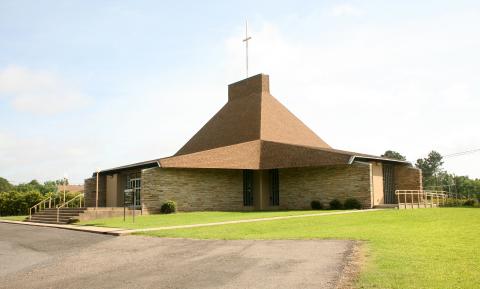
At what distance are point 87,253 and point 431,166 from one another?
314 ft

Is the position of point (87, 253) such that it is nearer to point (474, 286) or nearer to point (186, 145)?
point (474, 286)

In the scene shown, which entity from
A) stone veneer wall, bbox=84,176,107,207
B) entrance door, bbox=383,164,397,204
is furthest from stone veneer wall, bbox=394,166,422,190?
stone veneer wall, bbox=84,176,107,207

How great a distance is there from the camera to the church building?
2641 centimetres

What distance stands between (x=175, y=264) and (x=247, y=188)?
71.1ft

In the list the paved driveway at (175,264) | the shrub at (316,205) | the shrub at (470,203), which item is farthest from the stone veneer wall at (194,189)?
the shrub at (470,203)

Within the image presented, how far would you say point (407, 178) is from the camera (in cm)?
3038

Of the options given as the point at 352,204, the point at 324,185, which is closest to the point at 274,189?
the point at 324,185

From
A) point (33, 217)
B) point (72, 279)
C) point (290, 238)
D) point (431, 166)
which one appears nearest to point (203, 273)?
point (72, 279)

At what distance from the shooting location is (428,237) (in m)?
11.7

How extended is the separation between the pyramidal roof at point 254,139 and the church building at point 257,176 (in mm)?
69

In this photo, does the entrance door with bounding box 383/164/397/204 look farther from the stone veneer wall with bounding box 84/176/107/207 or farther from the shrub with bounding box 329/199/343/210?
the stone veneer wall with bounding box 84/176/107/207

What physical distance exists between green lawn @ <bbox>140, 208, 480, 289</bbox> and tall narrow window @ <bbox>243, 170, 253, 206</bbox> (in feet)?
42.7

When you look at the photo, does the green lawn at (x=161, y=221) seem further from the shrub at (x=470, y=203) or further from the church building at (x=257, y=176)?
the shrub at (x=470, y=203)

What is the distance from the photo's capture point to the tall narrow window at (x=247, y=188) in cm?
3073
